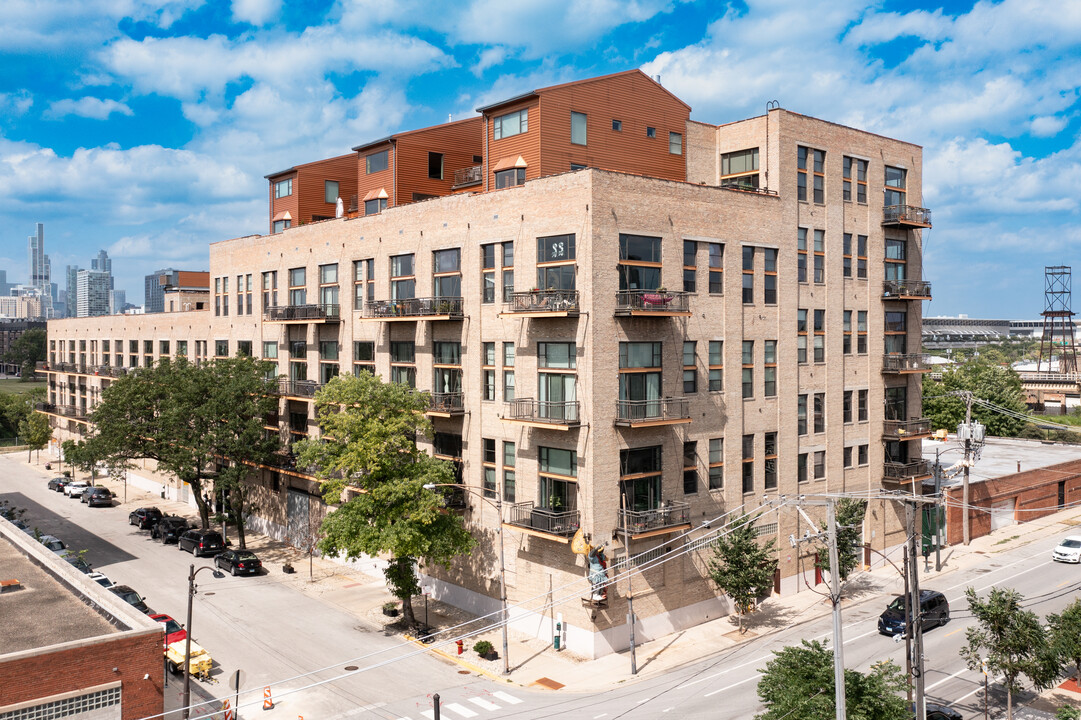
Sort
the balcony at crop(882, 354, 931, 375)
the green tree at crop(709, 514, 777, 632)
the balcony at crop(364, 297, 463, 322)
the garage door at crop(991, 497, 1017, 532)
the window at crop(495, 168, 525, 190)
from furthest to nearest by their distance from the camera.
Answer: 1. the garage door at crop(991, 497, 1017, 532)
2. the balcony at crop(882, 354, 931, 375)
3. the balcony at crop(364, 297, 463, 322)
4. the window at crop(495, 168, 525, 190)
5. the green tree at crop(709, 514, 777, 632)

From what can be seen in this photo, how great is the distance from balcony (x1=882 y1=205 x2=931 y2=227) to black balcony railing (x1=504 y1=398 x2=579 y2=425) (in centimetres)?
2584

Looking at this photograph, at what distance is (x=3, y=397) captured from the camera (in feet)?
392

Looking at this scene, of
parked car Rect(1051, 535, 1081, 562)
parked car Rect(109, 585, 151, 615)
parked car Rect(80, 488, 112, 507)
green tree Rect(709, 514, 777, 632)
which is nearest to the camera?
green tree Rect(709, 514, 777, 632)

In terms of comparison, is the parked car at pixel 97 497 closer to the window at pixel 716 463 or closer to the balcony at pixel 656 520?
the balcony at pixel 656 520

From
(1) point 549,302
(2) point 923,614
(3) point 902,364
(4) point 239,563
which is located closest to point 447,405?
(1) point 549,302

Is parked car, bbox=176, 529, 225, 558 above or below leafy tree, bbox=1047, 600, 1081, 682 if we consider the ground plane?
below

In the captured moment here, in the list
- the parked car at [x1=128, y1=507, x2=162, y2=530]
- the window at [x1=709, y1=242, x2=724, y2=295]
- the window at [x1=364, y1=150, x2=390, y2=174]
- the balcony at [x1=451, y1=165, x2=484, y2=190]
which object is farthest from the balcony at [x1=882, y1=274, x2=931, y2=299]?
the parked car at [x1=128, y1=507, x2=162, y2=530]

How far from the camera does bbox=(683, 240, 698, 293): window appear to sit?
3884 cm

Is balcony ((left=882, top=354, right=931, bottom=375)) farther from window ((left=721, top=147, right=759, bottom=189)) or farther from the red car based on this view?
the red car

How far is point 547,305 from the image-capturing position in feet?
118

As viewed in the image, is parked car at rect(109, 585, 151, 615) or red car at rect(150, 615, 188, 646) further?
parked car at rect(109, 585, 151, 615)

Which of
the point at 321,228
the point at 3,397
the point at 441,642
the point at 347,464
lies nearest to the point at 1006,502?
the point at 441,642

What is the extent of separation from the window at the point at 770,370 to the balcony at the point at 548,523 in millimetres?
13690

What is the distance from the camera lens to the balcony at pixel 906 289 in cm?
4906
